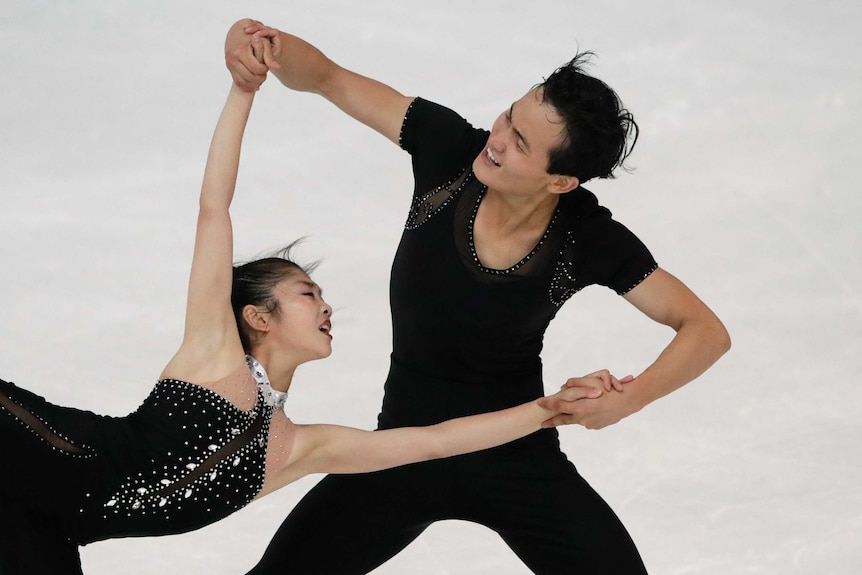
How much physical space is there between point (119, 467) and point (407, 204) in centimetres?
254

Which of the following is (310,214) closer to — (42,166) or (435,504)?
(42,166)

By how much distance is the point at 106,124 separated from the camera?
215 inches

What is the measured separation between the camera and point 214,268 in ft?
9.50

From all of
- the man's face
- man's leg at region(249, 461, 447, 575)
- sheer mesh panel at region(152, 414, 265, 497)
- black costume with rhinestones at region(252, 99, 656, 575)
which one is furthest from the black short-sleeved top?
sheer mesh panel at region(152, 414, 265, 497)

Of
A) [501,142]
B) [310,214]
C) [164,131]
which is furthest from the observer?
[164,131]

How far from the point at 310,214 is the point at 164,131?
772 mm

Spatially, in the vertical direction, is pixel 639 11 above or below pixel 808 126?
above

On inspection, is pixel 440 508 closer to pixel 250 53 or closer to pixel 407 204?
pixel 250 53

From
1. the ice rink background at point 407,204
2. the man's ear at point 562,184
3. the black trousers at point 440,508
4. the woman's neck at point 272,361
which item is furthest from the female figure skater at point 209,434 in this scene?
the ice rink background at point 407,204

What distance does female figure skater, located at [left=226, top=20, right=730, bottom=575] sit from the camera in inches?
124

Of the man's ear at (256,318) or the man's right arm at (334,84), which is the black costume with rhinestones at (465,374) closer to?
the man's right arm at (334,84)

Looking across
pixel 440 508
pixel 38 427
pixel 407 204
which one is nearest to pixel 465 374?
pixel 440 508

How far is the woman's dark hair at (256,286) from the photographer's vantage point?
3111 mm

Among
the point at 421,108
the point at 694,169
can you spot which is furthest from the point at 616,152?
the point at 694,169
